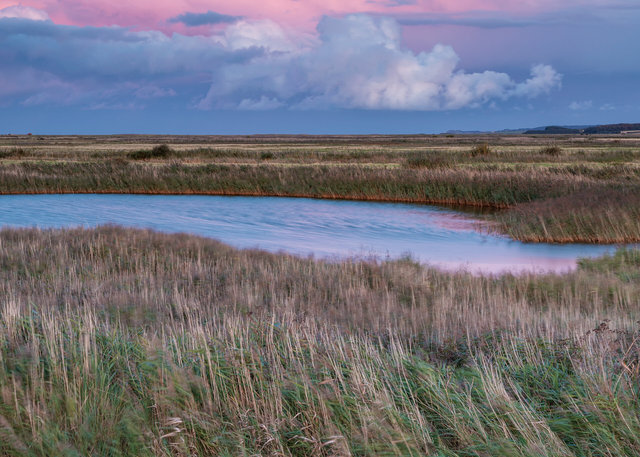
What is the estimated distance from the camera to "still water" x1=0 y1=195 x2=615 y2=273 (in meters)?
18.9

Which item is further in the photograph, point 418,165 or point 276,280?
point 418,165

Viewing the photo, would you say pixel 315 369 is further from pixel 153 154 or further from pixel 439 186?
pixel 153 154

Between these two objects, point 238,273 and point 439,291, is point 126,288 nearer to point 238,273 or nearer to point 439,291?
point 238,273

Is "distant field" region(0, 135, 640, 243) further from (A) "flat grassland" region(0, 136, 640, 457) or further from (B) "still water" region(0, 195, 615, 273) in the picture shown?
(A) "flat grassland" region(0, 136, 640, 457)

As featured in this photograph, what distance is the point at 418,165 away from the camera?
43.7 meters

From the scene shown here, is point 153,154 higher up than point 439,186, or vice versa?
point 153,154

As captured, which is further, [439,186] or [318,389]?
[439,186]

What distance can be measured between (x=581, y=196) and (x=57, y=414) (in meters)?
22.0

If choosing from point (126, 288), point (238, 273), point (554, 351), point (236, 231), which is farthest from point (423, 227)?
point (554, 351)

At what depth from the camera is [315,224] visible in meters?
26.1

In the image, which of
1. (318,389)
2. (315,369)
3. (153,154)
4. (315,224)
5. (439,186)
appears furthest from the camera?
(153,154)

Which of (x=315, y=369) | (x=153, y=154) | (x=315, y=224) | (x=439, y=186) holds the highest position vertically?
(x=153, y=154)

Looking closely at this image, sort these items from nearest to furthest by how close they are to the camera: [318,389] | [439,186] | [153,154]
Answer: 1. [318,389]
2. [439,186]
3. [153,154]

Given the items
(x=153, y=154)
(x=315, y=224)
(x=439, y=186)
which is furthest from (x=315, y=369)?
(x=153, y=154)
